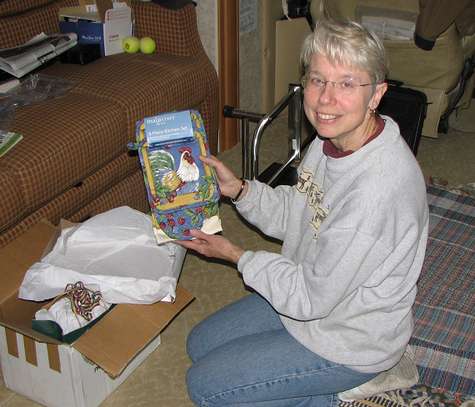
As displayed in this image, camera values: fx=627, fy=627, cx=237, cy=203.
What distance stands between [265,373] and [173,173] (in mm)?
488

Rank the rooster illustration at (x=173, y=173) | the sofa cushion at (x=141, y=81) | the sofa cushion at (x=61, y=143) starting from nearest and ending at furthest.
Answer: the rooster illustration at (x=173, y=173)
the sofa cushion at (x=61, y=143)
the sofa cushion at (x=141, y=81)

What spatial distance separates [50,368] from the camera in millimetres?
1504

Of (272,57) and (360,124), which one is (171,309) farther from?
(272,57)

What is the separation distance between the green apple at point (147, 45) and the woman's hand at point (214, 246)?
1.26 meters

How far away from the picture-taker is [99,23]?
2436 millimetres

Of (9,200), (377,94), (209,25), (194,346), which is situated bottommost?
(194,346)

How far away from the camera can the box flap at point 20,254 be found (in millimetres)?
1521

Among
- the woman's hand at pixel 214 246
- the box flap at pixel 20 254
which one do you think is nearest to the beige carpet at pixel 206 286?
the box flap at pixel 20 254

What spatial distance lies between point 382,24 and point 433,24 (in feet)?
0.86

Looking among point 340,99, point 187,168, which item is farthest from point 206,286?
point 340,99

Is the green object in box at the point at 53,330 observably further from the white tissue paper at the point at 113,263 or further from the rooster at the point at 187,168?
the rooster at the point at 187,168

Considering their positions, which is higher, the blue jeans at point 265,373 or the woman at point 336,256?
the woman at point 336,256

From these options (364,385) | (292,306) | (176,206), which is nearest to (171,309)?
(176,206)

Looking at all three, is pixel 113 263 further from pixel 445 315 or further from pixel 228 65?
pixel 228 65
